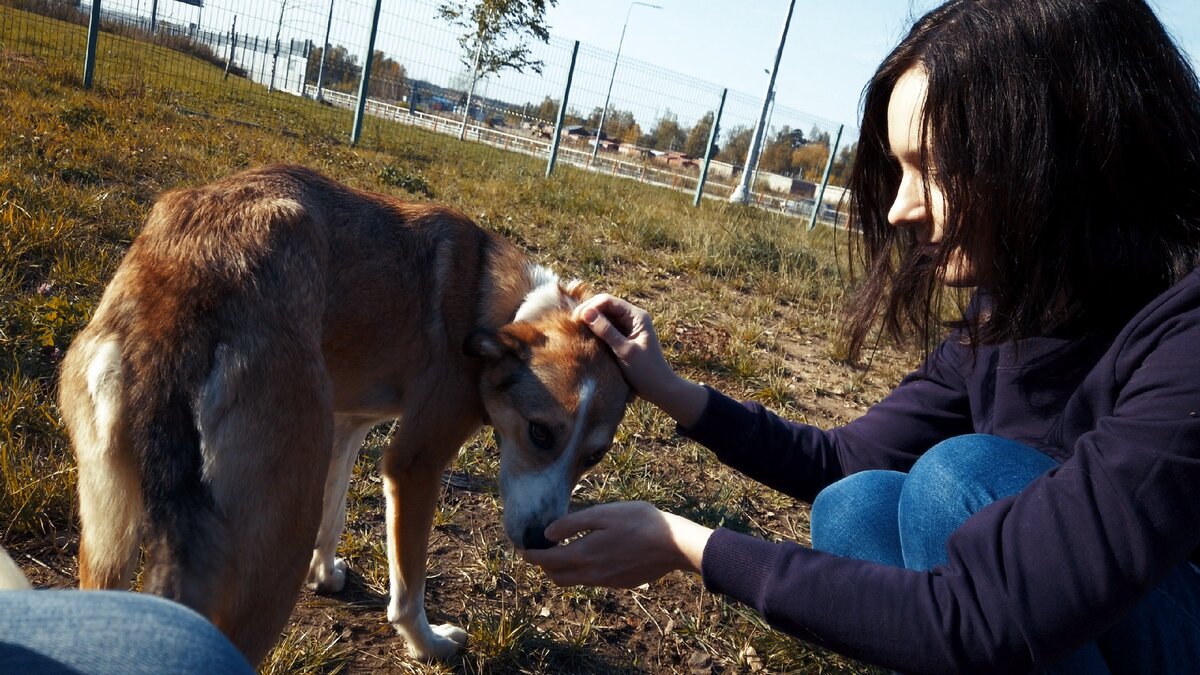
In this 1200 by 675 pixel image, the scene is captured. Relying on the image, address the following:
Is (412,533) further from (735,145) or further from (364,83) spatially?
(735,145)

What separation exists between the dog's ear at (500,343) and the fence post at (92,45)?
9211mm

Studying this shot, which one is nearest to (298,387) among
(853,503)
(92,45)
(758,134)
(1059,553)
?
(853,503)

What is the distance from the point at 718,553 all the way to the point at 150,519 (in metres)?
1.25

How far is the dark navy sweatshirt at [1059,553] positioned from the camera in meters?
1.48

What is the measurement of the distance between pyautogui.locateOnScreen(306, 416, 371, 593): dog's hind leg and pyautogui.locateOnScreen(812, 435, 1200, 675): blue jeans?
5.57 ft

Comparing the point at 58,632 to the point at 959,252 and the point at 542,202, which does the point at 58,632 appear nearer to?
the point at 959,252

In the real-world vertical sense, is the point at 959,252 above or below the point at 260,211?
above

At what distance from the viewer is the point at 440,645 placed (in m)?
2.69

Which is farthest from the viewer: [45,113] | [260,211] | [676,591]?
[45,113]

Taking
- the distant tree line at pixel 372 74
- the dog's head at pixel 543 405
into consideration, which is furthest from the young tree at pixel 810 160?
the dog's head at pixel 543 405

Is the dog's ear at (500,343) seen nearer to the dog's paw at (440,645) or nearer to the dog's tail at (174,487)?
the dog's paw at (440,645)

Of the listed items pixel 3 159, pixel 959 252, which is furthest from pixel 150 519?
pixel 3 159

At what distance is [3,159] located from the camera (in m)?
5.33

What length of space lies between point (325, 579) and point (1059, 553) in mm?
2382
